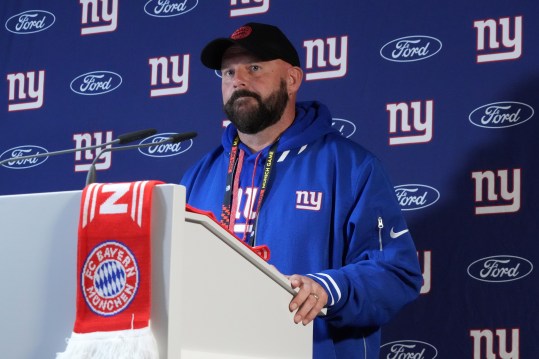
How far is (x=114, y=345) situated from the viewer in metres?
1.93

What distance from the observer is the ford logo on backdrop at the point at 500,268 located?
3719 mm

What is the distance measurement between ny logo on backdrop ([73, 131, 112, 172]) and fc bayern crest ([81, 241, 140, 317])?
2631 mm

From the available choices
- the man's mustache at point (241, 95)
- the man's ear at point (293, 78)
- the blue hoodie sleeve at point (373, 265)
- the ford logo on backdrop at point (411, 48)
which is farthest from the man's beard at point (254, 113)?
the ford logo on backdrop at point (411, 48)

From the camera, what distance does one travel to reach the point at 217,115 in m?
4.41

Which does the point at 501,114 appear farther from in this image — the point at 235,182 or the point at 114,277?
the point at 114,277

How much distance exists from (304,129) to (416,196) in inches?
29.0

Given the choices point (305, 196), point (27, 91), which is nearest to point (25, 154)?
point (27, 91)

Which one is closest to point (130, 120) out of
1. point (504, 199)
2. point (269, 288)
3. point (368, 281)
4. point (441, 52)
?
point (441, 52)

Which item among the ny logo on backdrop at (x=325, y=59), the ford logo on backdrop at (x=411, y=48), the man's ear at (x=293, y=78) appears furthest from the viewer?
the ny logo on backdrop at (x=325, y=59)

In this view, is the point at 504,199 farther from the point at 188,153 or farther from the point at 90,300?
the point at 90,300

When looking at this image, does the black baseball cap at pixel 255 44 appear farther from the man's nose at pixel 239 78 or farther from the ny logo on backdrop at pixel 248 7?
the ny logo on backdrop at pixel 248 7

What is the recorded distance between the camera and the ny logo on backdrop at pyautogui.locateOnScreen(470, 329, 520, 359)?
12.1 feet

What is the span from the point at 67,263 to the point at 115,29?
9.33 feet

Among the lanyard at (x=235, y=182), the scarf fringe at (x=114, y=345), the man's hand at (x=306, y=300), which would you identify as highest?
the lanyard at (x=235, y=182)
